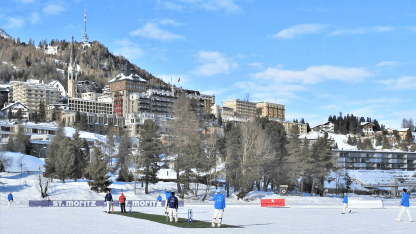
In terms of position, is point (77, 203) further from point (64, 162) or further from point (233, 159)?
point (233, 159)

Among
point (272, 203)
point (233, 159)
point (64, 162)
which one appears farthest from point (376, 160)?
point (272, 203)

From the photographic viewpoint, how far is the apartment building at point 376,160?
17838 cm

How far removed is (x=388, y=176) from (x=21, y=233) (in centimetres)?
16590

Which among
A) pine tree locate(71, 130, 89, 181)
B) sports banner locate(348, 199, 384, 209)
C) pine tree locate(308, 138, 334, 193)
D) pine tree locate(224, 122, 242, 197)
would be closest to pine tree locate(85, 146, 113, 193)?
pine tree locate(71, 130, 89, 181)

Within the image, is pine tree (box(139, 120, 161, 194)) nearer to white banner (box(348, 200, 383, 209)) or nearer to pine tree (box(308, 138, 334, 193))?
pine tree (box(308, 138, 334, 193))

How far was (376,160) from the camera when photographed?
598ft

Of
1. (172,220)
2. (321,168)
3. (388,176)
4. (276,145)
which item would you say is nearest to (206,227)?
(172,220)

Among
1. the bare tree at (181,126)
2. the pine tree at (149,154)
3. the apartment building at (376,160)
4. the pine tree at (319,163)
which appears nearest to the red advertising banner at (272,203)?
the bare tree at (181,126)

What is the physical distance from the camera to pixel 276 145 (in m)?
84.1

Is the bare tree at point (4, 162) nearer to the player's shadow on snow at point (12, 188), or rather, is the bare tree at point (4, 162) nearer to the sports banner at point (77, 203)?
the player's shadow on snow at point (12, 188)

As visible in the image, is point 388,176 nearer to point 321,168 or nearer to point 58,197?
point 321,168

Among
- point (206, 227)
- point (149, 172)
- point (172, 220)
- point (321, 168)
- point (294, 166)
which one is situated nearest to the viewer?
point (206, 227)

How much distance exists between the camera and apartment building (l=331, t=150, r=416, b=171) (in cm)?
17838

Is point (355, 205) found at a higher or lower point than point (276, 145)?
lower
